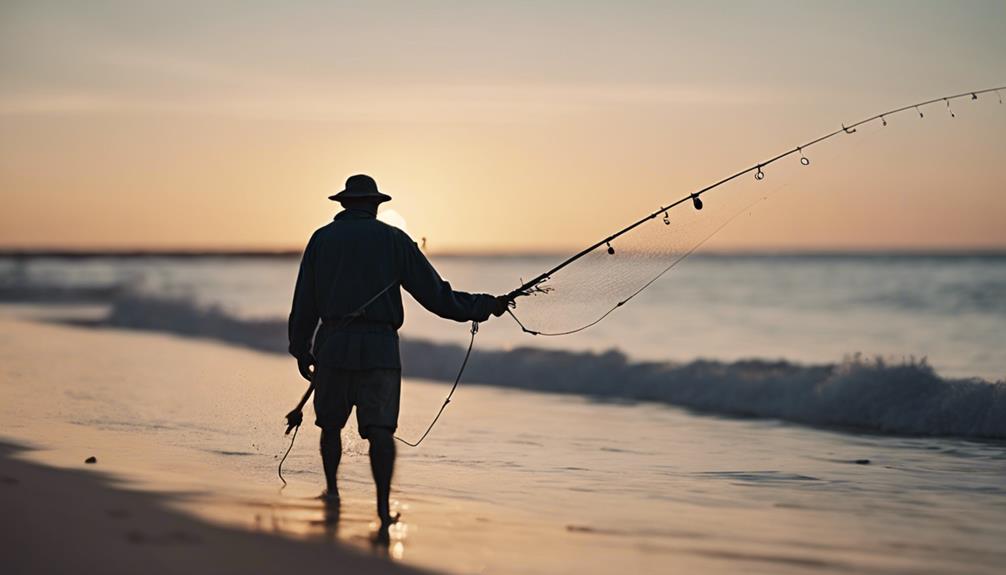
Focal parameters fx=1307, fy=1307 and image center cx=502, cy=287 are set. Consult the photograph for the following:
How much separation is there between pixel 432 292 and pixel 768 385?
7549mm

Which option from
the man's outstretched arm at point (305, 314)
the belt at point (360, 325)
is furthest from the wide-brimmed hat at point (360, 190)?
the belt at point (360, 325)

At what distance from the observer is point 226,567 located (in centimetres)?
508

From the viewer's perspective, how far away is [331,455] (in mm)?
6844

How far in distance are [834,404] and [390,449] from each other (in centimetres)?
686

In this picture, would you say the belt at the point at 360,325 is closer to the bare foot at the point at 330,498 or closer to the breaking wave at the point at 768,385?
the bare foot at the point at 330,498

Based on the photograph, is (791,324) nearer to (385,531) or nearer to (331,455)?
(331,455)

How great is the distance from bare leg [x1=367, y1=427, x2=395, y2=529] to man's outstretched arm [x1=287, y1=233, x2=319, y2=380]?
0.56m

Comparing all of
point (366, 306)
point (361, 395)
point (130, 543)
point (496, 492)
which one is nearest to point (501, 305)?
point (366, 306)

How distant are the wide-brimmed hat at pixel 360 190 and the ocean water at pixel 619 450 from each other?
1577 millimetres

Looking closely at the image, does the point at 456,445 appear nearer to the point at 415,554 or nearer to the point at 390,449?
the point at 390,449

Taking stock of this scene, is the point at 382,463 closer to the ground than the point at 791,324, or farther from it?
closer to the ground

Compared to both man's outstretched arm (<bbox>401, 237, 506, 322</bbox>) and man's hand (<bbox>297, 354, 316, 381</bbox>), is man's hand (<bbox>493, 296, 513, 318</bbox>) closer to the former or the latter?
man's outstretched arm (<bbox>401, 237, 506, 322</bbox>)

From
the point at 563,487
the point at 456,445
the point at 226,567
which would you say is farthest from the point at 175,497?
the point at 456,445

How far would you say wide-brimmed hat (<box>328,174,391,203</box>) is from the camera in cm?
646
